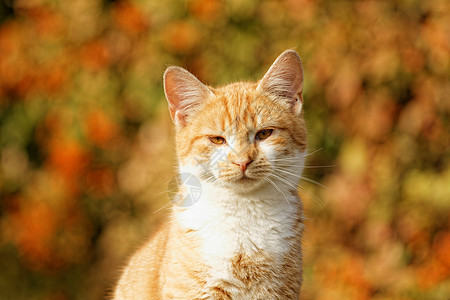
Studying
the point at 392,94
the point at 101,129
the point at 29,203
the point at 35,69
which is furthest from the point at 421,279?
the point at 35,69

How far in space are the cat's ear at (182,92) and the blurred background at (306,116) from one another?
61.0 inches

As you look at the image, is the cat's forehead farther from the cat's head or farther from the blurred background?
the blurred background

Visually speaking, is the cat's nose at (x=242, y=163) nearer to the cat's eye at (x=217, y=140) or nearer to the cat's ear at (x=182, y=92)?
the cat's eye at (x=217, y=140)

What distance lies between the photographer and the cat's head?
2.70m

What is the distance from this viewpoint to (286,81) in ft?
9.45

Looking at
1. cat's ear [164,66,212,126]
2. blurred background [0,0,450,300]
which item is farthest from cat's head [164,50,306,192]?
blurred background [0,0,450,300]

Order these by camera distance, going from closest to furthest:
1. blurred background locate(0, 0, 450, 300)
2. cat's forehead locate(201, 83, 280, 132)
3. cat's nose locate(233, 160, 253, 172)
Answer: cat's nose locate(233, 160, 253, 172) < cat's forehead locate(201, 83, 280, 132) < blurred background locate(0, 0, 450, 300)

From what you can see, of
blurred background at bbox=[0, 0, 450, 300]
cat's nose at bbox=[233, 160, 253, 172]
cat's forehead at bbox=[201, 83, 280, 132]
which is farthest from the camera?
blurred background at bbox=[0, 0, 450, 300]

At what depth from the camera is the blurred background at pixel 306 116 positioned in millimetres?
4629

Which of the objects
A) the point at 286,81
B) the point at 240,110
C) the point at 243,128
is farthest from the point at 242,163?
the point at 286,81

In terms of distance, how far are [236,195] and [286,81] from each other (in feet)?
1.97

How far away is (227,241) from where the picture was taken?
274cm

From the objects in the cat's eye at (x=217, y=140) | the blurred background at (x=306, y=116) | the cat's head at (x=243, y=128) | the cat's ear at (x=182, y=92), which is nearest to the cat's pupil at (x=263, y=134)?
the cat's head at (x=243, y=128)

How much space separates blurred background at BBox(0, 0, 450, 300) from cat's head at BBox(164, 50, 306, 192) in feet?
5.09
